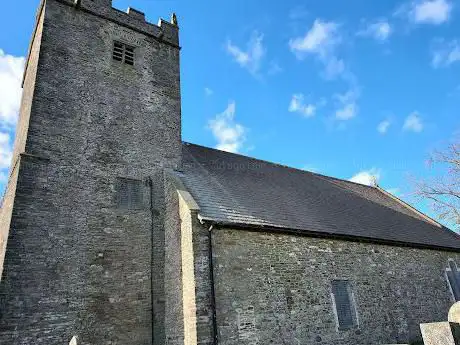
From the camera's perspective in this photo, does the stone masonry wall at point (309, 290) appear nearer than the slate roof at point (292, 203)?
Yes

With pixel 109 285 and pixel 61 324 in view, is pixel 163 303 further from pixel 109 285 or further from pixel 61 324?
pixel 61 324

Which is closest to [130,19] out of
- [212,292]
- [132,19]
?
[132,19]

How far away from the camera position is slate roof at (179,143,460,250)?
12.4m

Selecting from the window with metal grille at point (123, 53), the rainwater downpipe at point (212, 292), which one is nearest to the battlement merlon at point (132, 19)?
the window with metal grille at point (123, 53)

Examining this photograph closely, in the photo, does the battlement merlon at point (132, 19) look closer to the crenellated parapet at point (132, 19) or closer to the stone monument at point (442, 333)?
the crenellated parapet at point (132, 19)

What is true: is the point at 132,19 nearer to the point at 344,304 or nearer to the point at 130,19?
the point at 130,19

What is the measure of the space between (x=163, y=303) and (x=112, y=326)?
1596 mm

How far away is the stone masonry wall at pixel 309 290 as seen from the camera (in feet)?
33.6

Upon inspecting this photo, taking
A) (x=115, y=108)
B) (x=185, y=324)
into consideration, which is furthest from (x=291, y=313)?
(x=115, y=108)

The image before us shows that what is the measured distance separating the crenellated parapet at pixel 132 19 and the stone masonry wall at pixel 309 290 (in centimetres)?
957

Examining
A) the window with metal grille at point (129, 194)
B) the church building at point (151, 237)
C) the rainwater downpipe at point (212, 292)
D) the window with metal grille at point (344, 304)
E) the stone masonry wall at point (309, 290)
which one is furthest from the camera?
the window with metal grille at point (344, 304)

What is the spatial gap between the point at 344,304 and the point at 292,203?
4.44m

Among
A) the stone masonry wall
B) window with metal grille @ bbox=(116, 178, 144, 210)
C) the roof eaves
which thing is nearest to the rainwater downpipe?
the stone masonry wall

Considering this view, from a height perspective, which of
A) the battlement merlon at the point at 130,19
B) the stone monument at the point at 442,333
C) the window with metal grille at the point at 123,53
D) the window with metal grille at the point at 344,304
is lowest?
the stone monument at the point at 442,333
